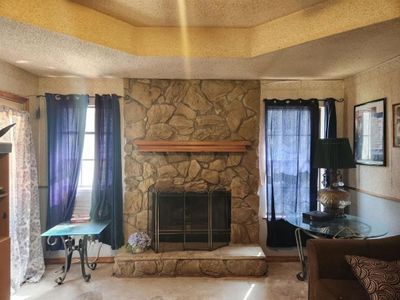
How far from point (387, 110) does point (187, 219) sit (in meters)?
2.56

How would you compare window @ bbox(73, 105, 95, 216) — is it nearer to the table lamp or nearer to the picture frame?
the table lamp

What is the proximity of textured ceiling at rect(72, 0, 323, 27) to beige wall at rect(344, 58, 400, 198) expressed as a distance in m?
1.32

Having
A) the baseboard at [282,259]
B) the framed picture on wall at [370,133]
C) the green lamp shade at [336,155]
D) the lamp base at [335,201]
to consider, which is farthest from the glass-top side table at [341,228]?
the baseboard at [282,259]

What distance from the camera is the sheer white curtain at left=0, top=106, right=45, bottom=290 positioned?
114 inches

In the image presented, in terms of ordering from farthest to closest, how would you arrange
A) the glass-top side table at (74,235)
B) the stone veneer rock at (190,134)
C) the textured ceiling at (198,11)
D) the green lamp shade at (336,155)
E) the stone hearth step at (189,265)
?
the stone veneer rock at (190,134) < the stone hearth step at (189,265) < the glass-top side table at (74,235) < the green lamp shade at (336,155) < the textured ceiling at (198,11)

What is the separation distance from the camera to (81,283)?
3.10 m

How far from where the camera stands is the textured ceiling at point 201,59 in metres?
2.27

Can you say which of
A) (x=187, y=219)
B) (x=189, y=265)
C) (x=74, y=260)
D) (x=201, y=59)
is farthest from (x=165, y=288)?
(x=201, y=59)

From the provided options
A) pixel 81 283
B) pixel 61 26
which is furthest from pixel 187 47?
pixel 81 283

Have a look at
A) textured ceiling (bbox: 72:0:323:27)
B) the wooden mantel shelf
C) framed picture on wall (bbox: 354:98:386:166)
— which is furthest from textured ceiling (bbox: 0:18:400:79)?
the wooden mantel shelf

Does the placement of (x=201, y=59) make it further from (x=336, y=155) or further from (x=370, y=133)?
(x=370, y=133)

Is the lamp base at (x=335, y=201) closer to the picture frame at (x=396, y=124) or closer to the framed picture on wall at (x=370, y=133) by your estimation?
the framed picture on wall at (x=370, y=133)

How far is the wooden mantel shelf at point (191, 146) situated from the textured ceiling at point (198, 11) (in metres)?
1.40

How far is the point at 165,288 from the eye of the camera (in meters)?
2.97
